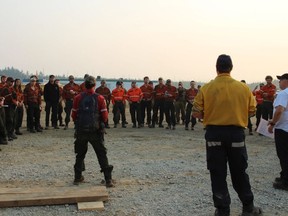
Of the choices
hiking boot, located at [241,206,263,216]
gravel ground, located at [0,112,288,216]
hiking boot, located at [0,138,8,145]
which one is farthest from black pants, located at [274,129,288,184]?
hiking boot, located at [0,138,8,145]

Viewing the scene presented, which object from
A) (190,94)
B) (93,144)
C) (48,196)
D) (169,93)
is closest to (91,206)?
(48,196)

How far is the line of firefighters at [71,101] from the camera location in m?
12.0

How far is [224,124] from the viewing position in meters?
4.71

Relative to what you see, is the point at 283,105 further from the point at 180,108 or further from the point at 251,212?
the point at 180,108

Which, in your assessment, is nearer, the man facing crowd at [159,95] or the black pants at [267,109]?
the black pants at [267,109]

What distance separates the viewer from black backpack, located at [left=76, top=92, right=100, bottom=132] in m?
6.25

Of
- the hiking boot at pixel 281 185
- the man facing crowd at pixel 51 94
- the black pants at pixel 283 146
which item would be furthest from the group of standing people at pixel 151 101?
the black pants at pixel 283 146

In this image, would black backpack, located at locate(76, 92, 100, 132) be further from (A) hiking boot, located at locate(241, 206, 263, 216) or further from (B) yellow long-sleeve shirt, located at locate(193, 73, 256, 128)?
(A) hiking boot, located at locate(241, 206, 263, 216)

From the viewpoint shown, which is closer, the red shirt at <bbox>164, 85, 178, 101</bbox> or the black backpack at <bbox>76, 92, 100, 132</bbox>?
the black backpack at <bbox>76, 92, 100, 132</bbox>

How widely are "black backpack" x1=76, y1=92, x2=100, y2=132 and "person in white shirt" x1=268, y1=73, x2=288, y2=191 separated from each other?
2.96 meters

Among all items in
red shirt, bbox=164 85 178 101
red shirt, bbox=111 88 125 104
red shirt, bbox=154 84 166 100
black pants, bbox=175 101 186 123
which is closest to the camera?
red shirt, bbox=164 85 178 101

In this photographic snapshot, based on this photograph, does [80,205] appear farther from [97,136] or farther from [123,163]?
[123,163]

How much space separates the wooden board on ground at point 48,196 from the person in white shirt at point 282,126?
3.00 meters

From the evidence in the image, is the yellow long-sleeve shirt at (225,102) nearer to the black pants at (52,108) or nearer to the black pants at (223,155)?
the black pants at (223,155)
